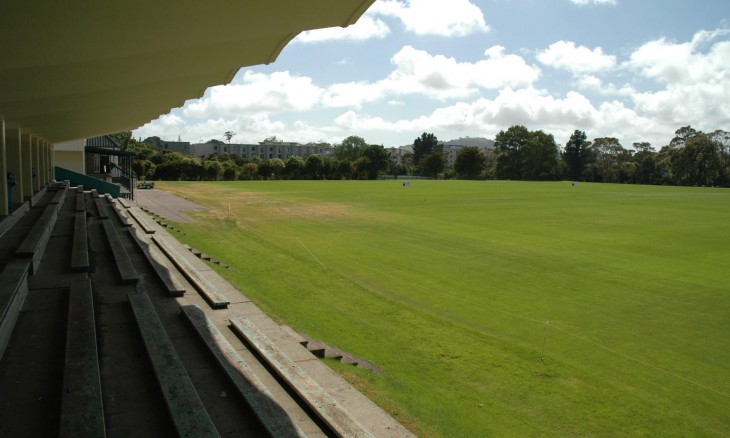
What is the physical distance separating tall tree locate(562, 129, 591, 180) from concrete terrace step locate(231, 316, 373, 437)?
13882 cm

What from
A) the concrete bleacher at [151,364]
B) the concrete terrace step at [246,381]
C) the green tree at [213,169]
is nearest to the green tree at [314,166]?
the green tree at [213,169]

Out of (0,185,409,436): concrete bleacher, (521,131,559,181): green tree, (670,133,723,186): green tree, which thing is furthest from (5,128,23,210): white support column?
(521,131,559,181): green tree

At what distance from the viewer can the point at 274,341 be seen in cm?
685

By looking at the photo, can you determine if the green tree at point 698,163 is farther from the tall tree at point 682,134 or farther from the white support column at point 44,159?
the white support column at point 44,159

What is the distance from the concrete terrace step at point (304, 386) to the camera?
190 inches

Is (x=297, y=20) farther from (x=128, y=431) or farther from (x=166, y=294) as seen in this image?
(x=128, y=431)

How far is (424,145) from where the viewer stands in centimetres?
17550

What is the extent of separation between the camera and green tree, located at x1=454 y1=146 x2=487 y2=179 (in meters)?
128

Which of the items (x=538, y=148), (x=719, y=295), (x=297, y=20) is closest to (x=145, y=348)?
(x=297, y=20)

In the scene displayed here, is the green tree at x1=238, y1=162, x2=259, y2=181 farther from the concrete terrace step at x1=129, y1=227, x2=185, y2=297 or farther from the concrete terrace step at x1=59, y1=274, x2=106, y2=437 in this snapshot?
the concrete terrace step at x1=59, y1=274, x2=106, y2=437

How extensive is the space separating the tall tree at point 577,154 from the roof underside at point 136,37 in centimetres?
13741

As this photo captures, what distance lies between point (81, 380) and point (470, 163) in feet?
421

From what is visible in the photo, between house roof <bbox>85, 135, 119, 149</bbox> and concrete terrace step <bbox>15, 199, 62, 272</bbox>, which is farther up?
house roof <bbox>85, 135, 119, 149</bbox>

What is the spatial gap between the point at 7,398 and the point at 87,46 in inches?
158
